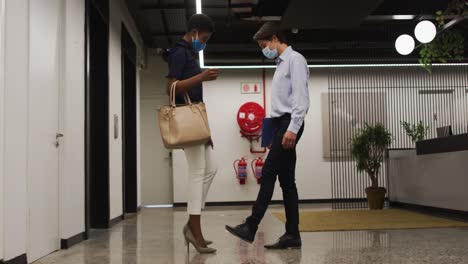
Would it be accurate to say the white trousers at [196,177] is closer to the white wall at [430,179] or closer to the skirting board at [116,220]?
the skirting board at [116,220]

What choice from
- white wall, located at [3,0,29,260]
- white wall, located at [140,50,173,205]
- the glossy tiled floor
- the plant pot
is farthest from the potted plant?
white wall, located at [3,0,29,260]

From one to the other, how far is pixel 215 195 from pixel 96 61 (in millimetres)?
4524

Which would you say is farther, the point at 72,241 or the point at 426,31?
the point at 426,31

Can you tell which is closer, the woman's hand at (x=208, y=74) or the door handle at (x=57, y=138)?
the woman's hand at (x=208, y=74)

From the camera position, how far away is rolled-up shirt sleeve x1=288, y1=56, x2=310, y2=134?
3055mm

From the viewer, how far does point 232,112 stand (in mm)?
9391

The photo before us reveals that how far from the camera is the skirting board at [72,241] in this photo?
11.6 feet

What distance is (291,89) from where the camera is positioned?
324 centimetres

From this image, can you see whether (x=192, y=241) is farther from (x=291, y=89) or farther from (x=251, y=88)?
(x=251, y=88)

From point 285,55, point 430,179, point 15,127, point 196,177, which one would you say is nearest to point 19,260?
point 15,127

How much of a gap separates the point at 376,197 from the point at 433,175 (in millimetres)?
1180

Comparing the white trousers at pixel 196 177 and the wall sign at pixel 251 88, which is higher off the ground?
the wall sign at pixel 251 88

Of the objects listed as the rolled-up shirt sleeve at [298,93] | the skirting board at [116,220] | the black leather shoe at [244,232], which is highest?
the rolled-up shirt sleeve at [298,93]

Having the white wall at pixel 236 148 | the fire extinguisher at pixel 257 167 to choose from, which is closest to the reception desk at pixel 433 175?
the white wall at pixel 236 148
